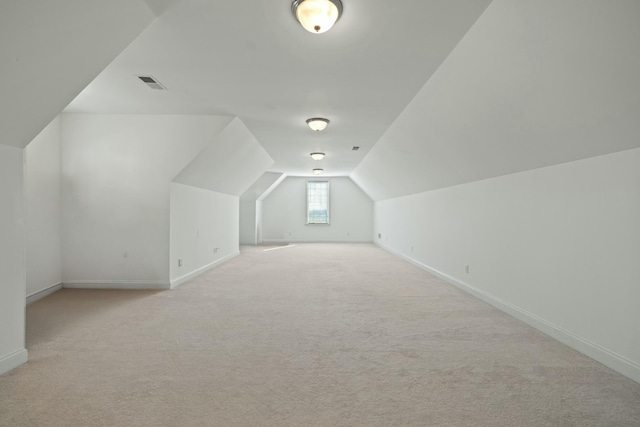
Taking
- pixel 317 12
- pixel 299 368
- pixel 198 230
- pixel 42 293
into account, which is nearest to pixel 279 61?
pixel 317 12

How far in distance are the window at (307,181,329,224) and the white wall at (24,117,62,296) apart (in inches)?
373

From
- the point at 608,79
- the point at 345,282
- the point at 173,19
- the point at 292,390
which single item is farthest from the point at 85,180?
the point at 608,79

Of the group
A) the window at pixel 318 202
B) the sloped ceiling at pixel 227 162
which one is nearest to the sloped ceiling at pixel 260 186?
the window at pixel 318 202

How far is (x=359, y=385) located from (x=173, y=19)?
310 cm

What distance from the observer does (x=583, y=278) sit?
308 cm

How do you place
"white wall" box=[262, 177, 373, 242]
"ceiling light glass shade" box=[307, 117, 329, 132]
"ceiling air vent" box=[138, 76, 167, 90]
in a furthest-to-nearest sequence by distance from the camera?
"white wall" box=[262, 177, 373, 242] < "ceiling light glass shade" box=[307, 117, 329, 132] < "ceiling air vent" box=[138, 76, 167, 90]

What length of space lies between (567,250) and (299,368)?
276cm

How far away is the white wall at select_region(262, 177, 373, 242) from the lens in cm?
1402

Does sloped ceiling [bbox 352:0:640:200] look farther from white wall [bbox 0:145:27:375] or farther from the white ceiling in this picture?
white wall [bbox 0:145:27:375]

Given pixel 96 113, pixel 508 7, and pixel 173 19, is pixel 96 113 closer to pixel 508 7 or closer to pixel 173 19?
pixel 173 19

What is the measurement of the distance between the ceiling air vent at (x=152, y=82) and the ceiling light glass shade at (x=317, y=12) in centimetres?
222

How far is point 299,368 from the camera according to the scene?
9.04ft

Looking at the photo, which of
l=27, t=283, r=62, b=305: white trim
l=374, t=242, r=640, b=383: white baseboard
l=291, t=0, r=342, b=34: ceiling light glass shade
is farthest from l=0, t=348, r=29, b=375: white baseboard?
l=374, t=242, r=640, b=383: white baseboard

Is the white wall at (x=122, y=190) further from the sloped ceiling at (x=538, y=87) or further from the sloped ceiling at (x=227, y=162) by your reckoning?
the sloped ceiling at (x=538, y=87)
